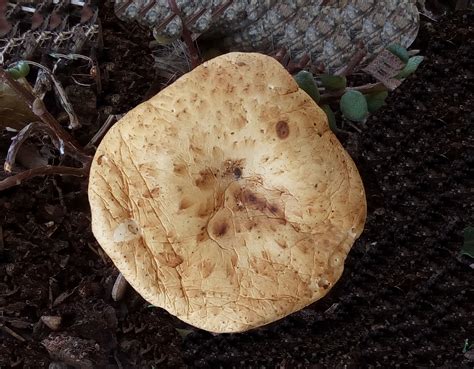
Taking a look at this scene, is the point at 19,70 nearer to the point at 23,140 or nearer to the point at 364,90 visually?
the point at 23,140

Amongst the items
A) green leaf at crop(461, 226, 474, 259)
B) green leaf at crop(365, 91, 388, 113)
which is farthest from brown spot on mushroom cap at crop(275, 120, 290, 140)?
green leaf at crop(461, 226, 474, 259)

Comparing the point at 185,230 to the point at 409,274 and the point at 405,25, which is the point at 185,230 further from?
the point at 405,25

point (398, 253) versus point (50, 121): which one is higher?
point (50, 121)

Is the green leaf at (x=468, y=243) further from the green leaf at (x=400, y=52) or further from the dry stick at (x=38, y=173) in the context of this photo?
the dry stick at (x=38, y=173)

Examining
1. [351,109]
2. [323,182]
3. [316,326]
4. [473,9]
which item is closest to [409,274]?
[316,326]

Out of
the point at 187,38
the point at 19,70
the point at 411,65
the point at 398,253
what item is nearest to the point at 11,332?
the point at 19,70

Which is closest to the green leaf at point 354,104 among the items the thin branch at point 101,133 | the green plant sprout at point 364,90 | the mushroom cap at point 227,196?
the green plant sprout at point 364,90
